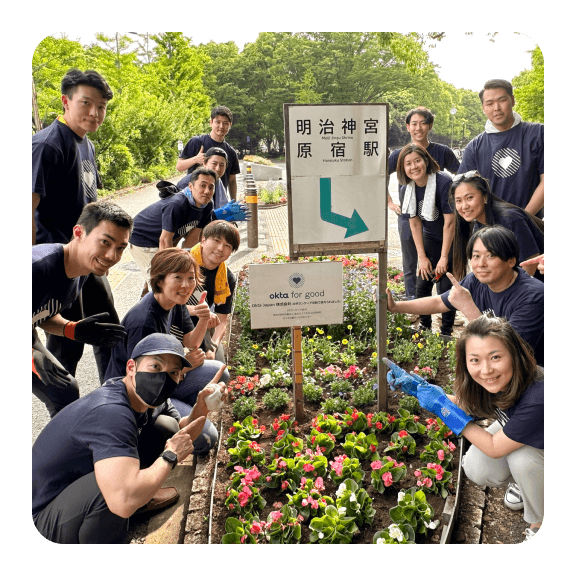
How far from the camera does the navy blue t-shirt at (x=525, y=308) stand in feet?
8.30

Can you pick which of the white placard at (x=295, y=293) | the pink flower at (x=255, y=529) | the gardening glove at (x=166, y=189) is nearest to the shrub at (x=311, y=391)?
the white placard at (x=295, y=293)

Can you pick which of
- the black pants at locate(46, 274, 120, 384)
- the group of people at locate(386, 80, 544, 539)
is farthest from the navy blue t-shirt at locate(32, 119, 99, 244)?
the group of people at locate(386, 80, 544, 539)

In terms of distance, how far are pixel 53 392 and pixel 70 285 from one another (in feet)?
1.79

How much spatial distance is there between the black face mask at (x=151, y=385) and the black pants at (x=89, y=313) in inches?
17.3

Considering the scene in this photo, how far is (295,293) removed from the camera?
2963mm

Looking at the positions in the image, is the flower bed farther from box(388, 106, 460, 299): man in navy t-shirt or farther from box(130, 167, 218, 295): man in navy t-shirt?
box(130, 167, 218, 295): man in navy t-shirt

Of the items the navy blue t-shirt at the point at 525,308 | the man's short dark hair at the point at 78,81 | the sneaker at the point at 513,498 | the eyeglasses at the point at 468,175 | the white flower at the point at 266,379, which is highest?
the man's short dark hair at the point at 78,81

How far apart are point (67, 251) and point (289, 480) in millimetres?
1584

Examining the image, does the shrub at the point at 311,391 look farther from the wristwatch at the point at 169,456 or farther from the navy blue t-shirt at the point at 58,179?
the navy blue t-shirt at the point at 58,179

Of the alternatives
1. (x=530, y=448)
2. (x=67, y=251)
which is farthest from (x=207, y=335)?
(x=530, y=448)

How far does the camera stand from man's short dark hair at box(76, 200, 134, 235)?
7.62 feet

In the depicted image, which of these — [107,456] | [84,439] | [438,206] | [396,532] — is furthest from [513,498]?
[84,439]

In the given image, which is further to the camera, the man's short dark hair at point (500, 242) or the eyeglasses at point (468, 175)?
the eyeglasses at point (468, 175)

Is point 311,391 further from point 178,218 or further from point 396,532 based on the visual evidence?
point 178,218
